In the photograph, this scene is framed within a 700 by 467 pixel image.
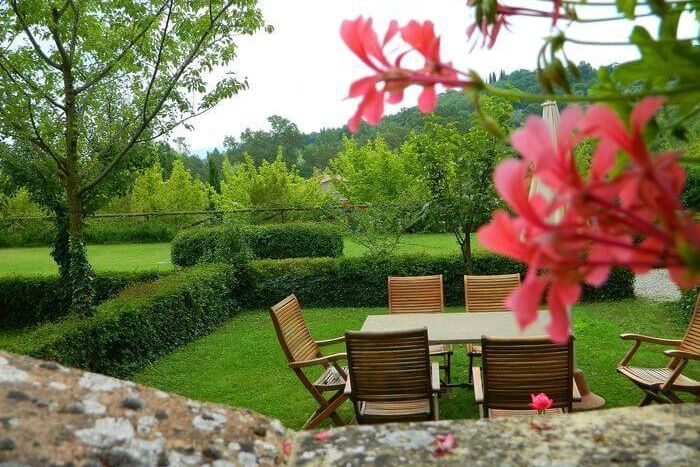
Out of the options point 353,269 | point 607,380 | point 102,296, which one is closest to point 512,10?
point 607,380

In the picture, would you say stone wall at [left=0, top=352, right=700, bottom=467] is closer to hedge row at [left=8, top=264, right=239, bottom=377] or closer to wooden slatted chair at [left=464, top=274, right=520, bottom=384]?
hedge row at [left=8, top=264, right=239, bottom=377]

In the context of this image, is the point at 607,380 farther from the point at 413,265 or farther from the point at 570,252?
the point at 570,252

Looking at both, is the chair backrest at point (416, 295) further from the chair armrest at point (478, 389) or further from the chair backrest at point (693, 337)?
the chair backrest at point (693, 337)

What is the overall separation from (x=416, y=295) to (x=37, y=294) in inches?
314

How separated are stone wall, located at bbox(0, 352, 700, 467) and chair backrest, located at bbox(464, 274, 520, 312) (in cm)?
550

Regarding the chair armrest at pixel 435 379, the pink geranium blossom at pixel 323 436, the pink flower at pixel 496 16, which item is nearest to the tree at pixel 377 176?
the chair armrest at pixel 435 379

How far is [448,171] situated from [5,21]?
6075 mm

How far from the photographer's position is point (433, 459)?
888 millimetres

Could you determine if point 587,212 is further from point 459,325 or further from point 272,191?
point 272,191

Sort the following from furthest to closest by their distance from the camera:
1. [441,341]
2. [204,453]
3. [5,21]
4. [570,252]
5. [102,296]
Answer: [102,296], [5,21], [441,341], [204,453], [570,252]

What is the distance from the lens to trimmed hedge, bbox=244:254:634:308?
1065cm

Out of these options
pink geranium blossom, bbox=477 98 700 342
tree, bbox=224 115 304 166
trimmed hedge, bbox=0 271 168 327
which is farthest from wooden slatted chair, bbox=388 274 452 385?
tree, bbox=224 115 304 166

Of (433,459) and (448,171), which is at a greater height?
(448,171)

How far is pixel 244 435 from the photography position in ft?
3.11
